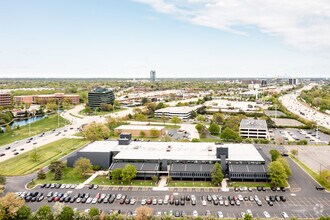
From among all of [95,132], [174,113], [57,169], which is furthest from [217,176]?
[174,113]

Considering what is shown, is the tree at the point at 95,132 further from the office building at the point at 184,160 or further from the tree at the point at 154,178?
the tree at the point at 154,178

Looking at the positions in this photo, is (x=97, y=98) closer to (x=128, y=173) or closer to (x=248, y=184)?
(x=128, y=173)

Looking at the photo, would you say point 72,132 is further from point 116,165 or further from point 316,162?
point 316,162

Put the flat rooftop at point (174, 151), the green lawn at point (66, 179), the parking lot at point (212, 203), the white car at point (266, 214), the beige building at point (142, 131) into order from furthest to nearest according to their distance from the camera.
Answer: the beige building at point (142, 131), the flat rooftop at point (174, 151), the green lawn at point (66, 179), the parking lot at point (212, 203), the white car at point (266, 214)

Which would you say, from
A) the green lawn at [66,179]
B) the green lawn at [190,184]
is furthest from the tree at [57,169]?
the green lawn at [190,184]

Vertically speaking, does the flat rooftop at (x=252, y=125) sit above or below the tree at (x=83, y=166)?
above

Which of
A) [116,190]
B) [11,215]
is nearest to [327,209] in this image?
[116,190]
